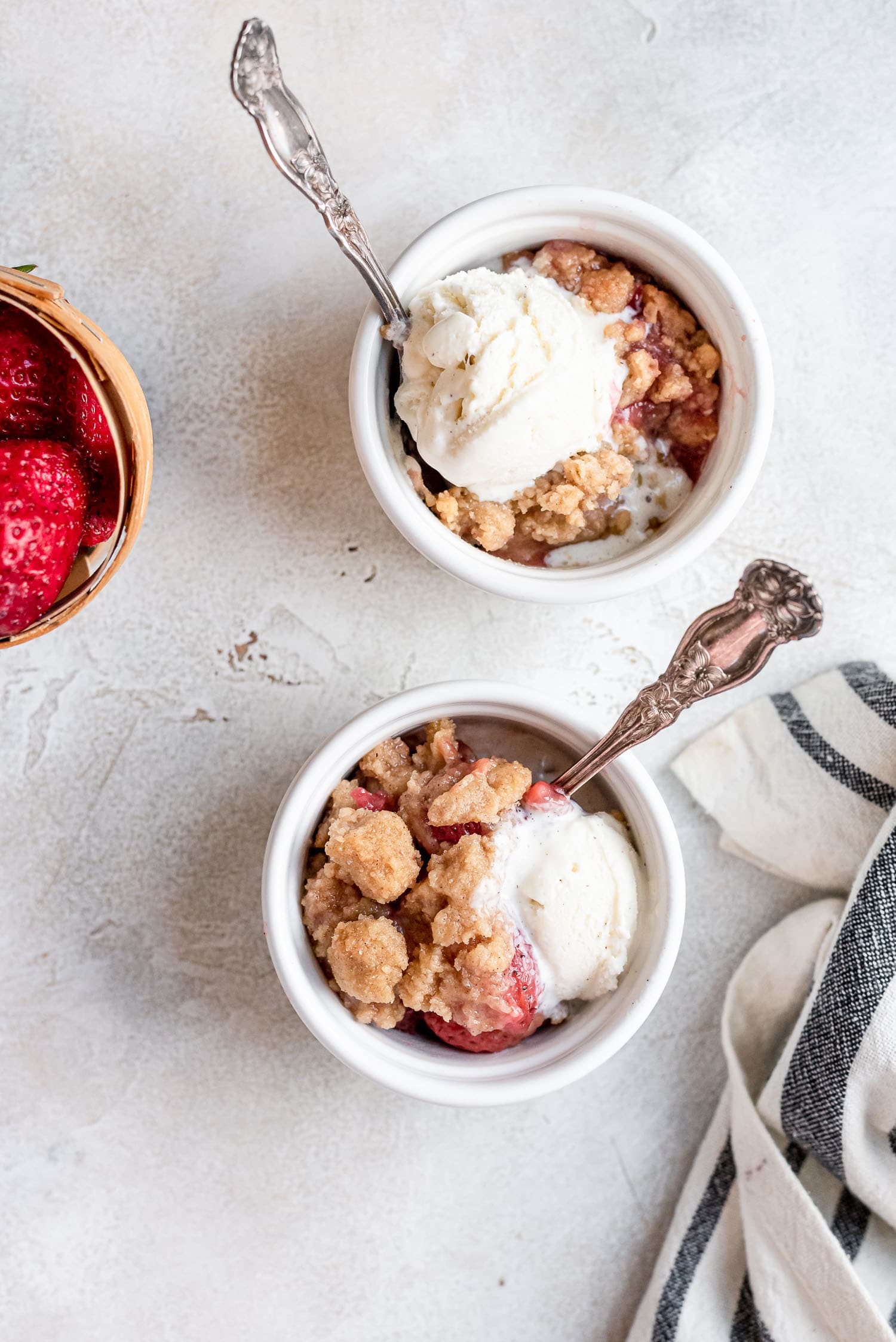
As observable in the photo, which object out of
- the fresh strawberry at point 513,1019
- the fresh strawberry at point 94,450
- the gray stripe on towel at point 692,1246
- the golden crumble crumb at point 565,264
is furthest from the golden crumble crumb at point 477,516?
the gray stripe on towel at point 692,1246

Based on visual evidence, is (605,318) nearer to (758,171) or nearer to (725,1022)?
(758,171)

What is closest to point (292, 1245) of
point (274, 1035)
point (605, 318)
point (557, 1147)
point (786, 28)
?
point (274, 1035)

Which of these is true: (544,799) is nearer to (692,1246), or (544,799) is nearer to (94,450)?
(94,450)

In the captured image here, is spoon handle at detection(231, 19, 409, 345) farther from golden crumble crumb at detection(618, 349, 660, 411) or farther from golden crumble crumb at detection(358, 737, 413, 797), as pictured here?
golden crumble crumb at detection(358, 737, 413, 797)

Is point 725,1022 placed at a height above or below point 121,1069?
above

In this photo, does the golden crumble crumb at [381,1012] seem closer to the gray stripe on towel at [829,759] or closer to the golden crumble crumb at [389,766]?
the golden crumble crumb at [389,766]

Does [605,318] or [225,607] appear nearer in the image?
[605,318]
